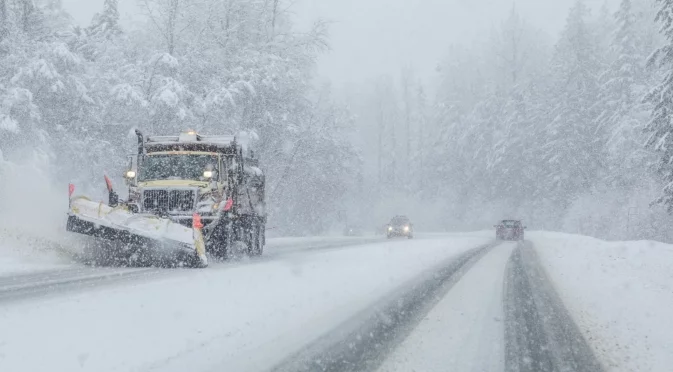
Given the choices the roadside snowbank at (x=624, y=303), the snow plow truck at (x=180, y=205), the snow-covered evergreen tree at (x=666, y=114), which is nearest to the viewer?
the roadside snowbank at (x=624, y=303)

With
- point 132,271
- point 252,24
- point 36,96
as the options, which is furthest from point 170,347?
point 252,24

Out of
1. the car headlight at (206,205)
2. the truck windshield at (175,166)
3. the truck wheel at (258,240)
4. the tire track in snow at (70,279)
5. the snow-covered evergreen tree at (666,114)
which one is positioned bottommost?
the tire track in snow at (70,279)

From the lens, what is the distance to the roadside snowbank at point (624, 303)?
5988mm

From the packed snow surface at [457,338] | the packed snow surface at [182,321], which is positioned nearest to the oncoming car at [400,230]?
the packed snow surface at [182,321]

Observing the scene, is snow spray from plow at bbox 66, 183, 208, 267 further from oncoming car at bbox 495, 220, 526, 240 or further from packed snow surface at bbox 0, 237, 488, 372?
oncoming car at bbox 495, 220, 526, 240

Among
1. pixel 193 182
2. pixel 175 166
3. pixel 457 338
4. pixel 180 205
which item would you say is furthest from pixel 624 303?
pixel 175 166

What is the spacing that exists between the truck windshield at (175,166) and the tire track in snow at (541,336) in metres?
8.09

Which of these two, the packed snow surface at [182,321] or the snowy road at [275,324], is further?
the snowy road at [275,324]

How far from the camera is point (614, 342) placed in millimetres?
6461

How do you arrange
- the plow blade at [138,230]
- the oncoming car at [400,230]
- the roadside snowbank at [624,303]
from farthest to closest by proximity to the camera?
the oncoming car at [400,230]
the plow blade at [138,230]
the roadside snowbank at [624,303]

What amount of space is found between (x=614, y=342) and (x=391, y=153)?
244 feet

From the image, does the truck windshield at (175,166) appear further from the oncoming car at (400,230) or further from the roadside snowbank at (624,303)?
the oncoming car at (400,230)

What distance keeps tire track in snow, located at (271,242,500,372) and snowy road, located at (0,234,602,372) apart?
0.6 inches

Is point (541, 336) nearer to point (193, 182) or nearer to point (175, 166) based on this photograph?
point (193, 182)
